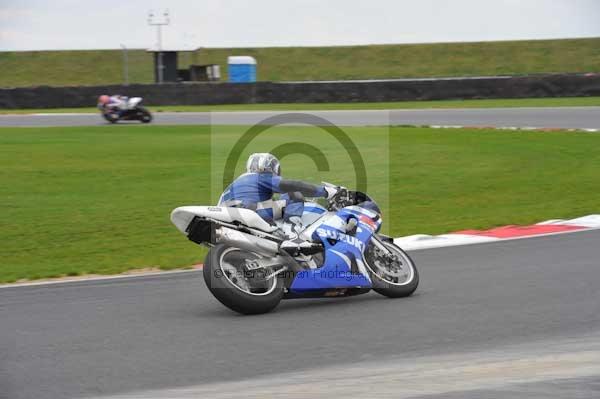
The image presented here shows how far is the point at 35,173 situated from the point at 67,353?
11794mm

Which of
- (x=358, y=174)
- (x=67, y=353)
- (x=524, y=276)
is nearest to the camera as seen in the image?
(x=67, y=353)

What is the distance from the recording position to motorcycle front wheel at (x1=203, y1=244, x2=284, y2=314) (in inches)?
270

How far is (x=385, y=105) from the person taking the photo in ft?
105

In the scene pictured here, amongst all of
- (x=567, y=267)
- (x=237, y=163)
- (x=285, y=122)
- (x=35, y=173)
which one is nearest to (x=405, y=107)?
(x=285, y=122)

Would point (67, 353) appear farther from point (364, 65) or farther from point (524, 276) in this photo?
point (364, 65)

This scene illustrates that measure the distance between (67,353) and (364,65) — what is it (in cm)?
4852

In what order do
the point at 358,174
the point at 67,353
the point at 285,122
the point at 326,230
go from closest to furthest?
the point at 67,353 < the point at 326,230 < the point at 358,174 < the point at 285,122

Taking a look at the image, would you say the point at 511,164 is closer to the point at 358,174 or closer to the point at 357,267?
the point at 358,174

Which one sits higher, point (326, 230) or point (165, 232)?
point (326, 230)

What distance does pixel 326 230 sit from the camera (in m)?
7.58

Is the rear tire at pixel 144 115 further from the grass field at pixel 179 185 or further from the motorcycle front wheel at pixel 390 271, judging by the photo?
the motorcycle front wheel at pixel 390 271

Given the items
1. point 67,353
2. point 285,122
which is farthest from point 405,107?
point 67,353

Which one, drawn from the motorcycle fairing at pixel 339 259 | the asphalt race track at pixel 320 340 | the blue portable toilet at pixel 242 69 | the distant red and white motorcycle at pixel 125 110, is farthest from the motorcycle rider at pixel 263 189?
the blue portable toilet at pixel 242 69

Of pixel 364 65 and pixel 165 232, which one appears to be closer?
pixel 165 232
